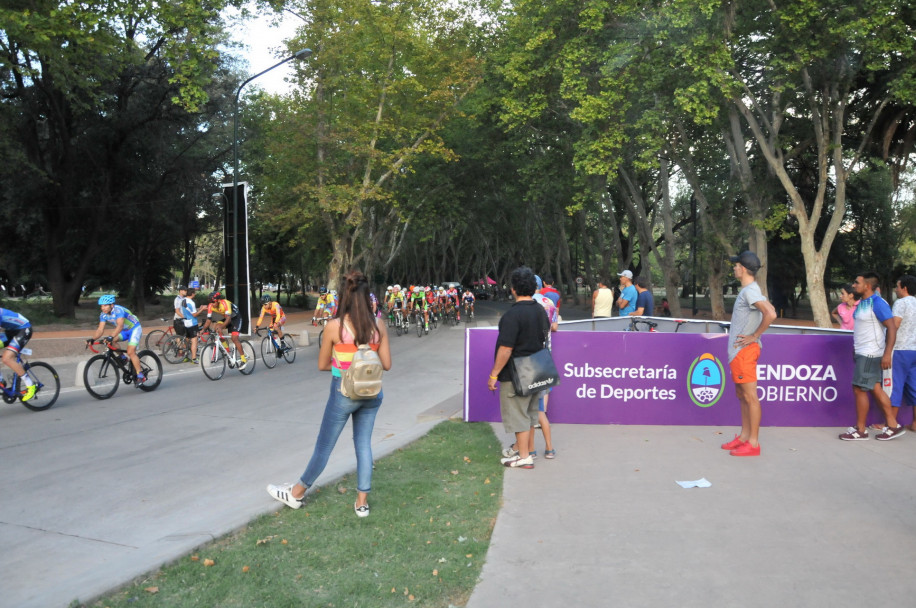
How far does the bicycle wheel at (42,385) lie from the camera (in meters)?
10.4

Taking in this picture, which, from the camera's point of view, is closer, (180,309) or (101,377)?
(101,377)

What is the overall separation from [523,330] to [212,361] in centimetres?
970

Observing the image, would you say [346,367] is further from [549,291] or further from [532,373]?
[549,291]

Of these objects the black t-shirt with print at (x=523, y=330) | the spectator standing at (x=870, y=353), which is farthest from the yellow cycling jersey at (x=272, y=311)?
the spectator standing at (x=870, y=353)

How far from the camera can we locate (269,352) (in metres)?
16.7

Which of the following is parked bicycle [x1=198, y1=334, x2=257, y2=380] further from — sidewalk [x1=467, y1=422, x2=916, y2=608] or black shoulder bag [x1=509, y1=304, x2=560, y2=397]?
black shoulder bag [x1=509, y1=304, x2=560, y2=397]

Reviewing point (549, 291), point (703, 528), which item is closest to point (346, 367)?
point (703, 528)

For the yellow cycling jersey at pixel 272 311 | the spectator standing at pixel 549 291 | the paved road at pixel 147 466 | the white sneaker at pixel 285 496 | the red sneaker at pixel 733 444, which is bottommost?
the paved road at pixel 147 466

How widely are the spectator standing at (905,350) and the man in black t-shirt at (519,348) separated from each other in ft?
13.4

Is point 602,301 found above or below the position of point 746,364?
above

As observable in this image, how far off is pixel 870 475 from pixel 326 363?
4.67 metres

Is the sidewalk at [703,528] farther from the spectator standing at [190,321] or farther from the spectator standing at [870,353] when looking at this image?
the spectator standing at [190,321]

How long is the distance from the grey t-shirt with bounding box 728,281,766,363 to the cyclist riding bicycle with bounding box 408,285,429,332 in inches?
787

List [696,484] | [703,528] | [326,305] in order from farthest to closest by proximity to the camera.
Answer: [326,305], [696,484], [703,528]
